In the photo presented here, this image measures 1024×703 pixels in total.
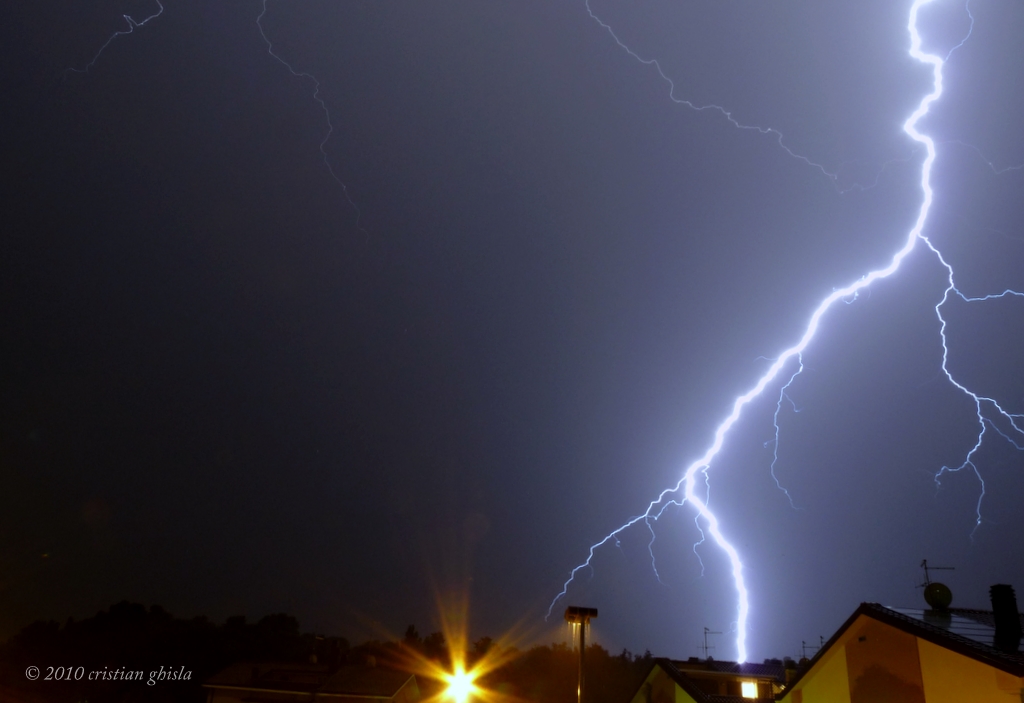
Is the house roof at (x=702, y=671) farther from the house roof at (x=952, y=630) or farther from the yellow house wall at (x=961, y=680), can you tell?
the yellow house wall at (x=961, y=680)

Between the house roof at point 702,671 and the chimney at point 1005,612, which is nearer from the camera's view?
the chimney at point 1005,612

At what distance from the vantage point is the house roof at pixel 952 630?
654 centimetres

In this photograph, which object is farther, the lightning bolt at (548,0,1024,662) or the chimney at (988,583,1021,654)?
the lightning bolt at (548,0,1024,662)

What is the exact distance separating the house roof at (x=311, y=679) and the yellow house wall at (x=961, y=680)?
14213 mm

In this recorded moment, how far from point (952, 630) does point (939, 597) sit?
6.45ft

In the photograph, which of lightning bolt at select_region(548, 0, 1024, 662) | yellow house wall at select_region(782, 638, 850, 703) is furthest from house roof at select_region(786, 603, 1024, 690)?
lightning bolt at select_region(548, 0, 1024, 662)

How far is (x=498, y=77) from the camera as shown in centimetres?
1991

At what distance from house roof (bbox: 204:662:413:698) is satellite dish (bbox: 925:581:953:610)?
45.2ft

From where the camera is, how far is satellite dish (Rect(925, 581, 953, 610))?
31.2ft

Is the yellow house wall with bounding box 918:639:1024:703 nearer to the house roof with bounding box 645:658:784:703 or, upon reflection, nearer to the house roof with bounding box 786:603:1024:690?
the house roof with bounding box 786:603:1024:690

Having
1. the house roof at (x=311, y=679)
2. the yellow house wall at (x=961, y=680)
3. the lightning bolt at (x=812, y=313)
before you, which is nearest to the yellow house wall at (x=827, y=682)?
the yellow house wall at (x=961, y=680)

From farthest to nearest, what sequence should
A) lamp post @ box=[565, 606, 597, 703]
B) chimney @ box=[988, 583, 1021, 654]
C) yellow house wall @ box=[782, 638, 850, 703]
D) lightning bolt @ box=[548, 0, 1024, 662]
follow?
lightning bolt @ box=[548, 0, 1024, 662] → yellow house wall @ box=[782, 638, 850, 703] → lamp post @ box=[565, 606, 597, 703] → chimney @ box=[988, 583, 1021, 654]

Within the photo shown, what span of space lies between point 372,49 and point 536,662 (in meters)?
31.4

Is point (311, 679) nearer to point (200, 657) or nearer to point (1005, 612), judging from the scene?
point (200, 657)
